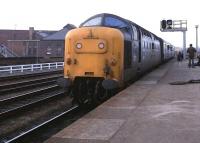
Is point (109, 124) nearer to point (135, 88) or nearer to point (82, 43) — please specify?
point (82, 43)

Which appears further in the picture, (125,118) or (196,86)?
(196,86)

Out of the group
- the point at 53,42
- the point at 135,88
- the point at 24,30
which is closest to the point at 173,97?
the point at 135,88

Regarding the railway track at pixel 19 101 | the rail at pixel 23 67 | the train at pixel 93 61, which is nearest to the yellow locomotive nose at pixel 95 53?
the train at pixel 93 61

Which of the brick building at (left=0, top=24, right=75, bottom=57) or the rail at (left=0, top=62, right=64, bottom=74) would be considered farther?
the brick building at (left=0, top=24, right=75, bottom=57)

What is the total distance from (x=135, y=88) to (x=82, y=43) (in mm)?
3400

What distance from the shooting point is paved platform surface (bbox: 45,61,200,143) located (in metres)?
8.69

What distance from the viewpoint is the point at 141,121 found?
10297 millimetres

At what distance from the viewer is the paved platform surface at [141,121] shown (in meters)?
8.69

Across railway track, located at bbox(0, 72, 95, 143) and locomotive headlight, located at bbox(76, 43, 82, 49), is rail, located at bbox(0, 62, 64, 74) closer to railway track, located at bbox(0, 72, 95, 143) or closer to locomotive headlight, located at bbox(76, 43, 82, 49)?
railway track, located at bbox(0, 72, 95, 143)

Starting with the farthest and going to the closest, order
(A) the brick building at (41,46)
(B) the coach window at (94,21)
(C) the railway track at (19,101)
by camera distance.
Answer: (A) the brick building at (41,46)
(B) the coach window at (94,21)
(C) the railway track at (19,101)

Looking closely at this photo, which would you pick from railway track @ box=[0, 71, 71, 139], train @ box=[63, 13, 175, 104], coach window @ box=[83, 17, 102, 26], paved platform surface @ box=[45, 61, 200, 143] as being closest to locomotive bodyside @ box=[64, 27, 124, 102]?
train @ box=[63, 13, 175, 104]

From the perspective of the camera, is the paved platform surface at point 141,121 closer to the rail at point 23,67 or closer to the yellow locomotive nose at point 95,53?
the yellow locomotive nose at point 95,53

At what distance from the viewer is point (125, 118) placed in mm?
10781

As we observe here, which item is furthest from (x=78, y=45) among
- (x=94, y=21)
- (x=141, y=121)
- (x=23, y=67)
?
(x=23, y=67)
